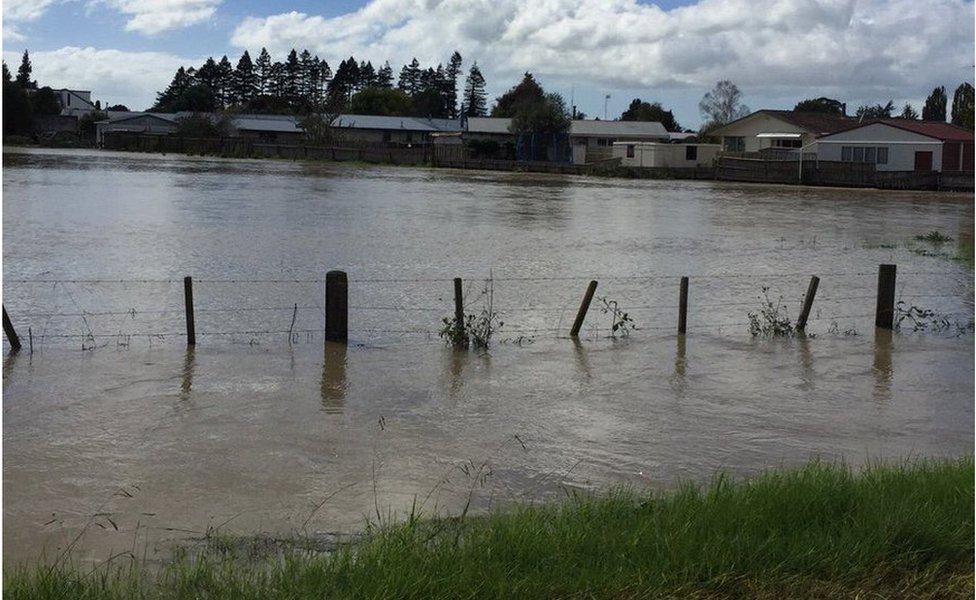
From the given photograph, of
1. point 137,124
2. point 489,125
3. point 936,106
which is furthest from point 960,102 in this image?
point 137,124

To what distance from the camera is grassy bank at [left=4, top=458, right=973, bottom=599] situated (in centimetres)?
538

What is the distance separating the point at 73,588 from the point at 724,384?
969cm

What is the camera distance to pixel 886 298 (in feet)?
57.5

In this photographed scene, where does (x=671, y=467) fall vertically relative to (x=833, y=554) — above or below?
below

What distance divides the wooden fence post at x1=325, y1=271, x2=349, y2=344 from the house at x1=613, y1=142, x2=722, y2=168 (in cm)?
7675

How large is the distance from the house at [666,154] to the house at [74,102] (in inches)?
3497

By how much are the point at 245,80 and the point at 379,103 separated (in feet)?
125

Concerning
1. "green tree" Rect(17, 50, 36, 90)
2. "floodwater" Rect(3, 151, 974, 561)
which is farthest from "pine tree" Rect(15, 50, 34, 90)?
"floodwater" Rect(3, 151, 974, 561)

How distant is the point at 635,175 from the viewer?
3428 inches

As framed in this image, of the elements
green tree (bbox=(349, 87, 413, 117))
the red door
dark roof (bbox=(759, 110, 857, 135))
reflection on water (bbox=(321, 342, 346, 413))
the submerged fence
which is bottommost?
reflection on water (bbox=(321, 342, 346, 413))

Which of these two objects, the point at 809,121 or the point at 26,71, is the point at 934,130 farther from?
the point at 26,71

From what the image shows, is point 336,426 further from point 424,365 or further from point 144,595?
point 144,595

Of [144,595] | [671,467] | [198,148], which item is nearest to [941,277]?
[671,467]

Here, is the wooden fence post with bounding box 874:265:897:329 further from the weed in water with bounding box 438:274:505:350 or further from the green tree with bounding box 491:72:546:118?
the green tree with bounding box 491:72:546:118
